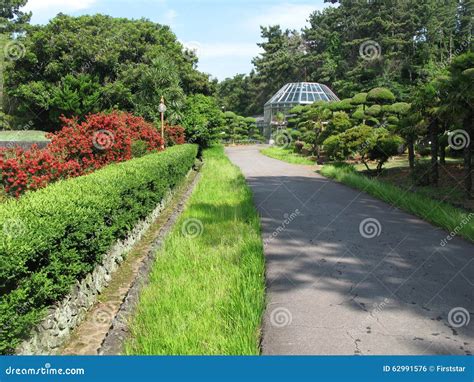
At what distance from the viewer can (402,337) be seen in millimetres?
3604

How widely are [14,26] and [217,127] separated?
34445 mm

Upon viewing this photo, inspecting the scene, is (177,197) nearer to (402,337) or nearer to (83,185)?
(83,185)

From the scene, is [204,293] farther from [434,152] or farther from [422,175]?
[434,152]

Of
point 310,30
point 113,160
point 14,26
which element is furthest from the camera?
point 310,30

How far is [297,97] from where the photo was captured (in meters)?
43.2

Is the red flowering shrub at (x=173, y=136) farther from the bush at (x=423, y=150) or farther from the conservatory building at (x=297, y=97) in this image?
the conservatory building at (x=297, y=97)

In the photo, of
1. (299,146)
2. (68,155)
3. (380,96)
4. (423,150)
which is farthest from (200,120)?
(68,155)

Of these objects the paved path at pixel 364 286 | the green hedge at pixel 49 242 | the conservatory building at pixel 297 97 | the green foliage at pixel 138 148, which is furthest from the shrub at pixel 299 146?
the green hedge at pixel 49 242

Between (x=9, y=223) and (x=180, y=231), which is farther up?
(x=9, y=223)

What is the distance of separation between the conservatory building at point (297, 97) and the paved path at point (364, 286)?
35749 mm

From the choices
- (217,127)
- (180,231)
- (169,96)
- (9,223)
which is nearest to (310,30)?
(217,127)

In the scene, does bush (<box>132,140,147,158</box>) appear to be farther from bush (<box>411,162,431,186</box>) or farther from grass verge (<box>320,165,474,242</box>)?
bush (<box>411,162,431,186</box>)

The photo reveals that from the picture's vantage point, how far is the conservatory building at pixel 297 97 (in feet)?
140

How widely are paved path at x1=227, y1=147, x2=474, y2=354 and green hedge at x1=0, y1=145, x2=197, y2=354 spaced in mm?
1927
